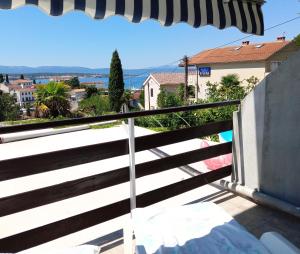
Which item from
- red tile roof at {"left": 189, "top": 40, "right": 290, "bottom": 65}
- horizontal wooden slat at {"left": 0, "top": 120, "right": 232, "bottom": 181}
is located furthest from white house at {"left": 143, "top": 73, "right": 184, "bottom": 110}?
horizontal wooden slat at {"left": 0, "top": 120, "right": 232, "bottom": 181}

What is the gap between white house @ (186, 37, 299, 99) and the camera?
40969mm

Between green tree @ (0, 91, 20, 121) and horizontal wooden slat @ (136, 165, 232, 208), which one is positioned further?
green tree @ (0, 91, 20, 121)

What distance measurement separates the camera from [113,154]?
2840 millimetres

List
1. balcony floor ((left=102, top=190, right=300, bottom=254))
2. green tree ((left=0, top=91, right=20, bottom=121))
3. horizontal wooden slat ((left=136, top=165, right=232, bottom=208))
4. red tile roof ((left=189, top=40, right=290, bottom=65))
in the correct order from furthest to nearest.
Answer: red tile roof ((left=189, top=40, right=290, bottom=65)) → green tree ((left=0, top=91, right=20, bottom=121)) → horizontal wooden slat ((left=136, top=165, right=232, bottom=208)) → balcony floor ((left=102, top=190, right=300, bottom=254))

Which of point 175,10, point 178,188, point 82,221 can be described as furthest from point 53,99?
point 175,10

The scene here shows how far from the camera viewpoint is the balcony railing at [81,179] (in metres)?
2.37

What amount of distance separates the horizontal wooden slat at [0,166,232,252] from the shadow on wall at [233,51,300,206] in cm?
59

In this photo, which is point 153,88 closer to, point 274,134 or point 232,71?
point 232,71

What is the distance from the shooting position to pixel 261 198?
10.9 feet

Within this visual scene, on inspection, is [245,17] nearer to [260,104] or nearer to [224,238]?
[260,104]

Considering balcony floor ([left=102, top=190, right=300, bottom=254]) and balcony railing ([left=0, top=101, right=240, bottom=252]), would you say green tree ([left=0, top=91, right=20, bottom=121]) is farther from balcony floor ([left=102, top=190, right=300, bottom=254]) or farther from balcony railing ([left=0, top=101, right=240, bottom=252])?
balcony floor ([left=102, top=190, right=300, bottom=254])

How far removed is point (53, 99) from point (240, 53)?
89.3 feet

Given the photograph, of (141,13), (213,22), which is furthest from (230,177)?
(141,13)

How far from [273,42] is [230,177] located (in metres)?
45.4
